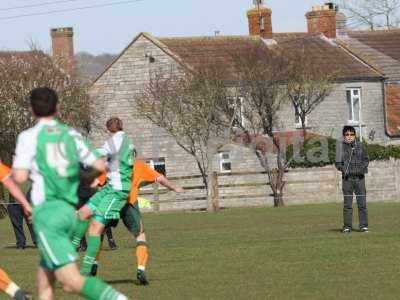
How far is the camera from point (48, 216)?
9.40m

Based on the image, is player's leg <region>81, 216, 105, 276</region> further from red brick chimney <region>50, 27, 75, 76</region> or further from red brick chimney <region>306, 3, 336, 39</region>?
red brick chimney <region>50, 27, 75, 76</region>

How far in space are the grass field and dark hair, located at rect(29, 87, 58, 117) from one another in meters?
4.42

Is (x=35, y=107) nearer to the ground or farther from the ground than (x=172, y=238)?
farther from the ground

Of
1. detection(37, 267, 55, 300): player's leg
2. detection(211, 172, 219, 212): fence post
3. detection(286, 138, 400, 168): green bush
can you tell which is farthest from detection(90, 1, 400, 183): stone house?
detection(37, 267, 55, 300): player's leg

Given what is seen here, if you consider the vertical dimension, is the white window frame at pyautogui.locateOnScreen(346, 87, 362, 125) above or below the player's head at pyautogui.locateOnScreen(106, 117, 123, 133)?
below

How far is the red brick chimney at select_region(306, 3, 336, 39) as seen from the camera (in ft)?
191

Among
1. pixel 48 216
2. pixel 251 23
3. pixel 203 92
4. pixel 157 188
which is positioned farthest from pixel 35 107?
pixel 251 23

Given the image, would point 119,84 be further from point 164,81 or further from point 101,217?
point 101,217

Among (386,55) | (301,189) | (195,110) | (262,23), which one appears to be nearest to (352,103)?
(386,55)

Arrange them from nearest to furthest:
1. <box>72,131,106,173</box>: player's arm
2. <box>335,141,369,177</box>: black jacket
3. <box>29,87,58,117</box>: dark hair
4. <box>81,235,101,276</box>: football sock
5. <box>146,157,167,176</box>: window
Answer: <box>29,87,58,117</box>: dark hair → <box>72,131,106,173</box>: player's arm → <box>81,235,101,276</box>: football sock → <box>335,141,369,177</box>: black jacket → <box>146,157,167,176</box>: window

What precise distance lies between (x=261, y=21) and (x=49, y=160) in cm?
4748

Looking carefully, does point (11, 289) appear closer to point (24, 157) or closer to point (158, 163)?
point (24, 157)

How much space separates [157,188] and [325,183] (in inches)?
239

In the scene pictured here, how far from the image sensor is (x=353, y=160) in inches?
891
